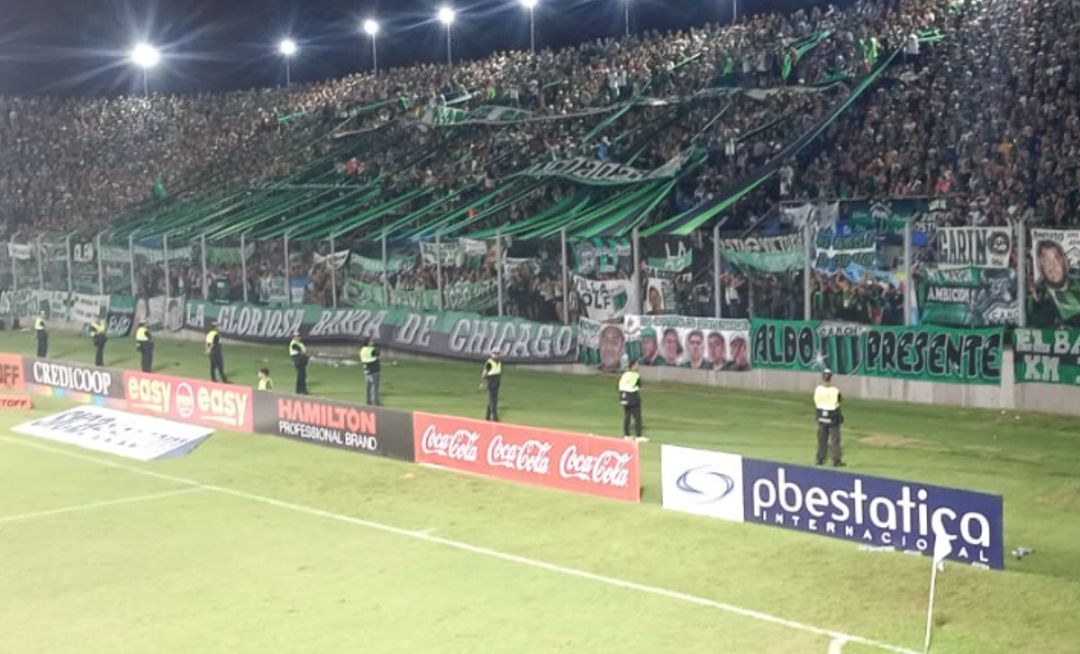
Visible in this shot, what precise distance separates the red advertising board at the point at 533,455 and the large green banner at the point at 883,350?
10.6 m

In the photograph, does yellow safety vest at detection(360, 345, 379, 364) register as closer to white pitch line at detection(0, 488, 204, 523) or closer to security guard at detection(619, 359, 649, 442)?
security guard at detection(619, 359, 649, 442)

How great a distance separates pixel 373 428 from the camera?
77.0 feet

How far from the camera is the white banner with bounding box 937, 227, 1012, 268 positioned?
25969 mm

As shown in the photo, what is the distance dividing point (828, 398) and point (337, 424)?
9581 millimetres

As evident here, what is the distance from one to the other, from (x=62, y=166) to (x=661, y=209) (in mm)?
39621

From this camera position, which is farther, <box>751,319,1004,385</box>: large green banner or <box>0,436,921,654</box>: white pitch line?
<box>751,319,1004,385</box>: large green banner

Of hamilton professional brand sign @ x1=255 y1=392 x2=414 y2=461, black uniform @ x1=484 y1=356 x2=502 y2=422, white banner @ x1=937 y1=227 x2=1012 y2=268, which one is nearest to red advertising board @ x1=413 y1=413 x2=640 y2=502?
hamilton professional brand sign @ x1=255 y1=392 x2=414 y2=461

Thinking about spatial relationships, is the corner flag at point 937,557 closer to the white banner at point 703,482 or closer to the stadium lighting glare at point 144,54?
the white banner at point 703,482

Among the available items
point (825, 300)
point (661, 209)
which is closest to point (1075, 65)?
point (825, 300)

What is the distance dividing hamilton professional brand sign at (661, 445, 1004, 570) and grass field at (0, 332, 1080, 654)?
0.29 m

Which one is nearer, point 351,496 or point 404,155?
point 351,496

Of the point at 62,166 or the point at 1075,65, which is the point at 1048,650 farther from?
the point at 62,166

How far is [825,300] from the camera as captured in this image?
1145 inches

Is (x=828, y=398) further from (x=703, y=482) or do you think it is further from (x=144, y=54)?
(x=144, y=54)
